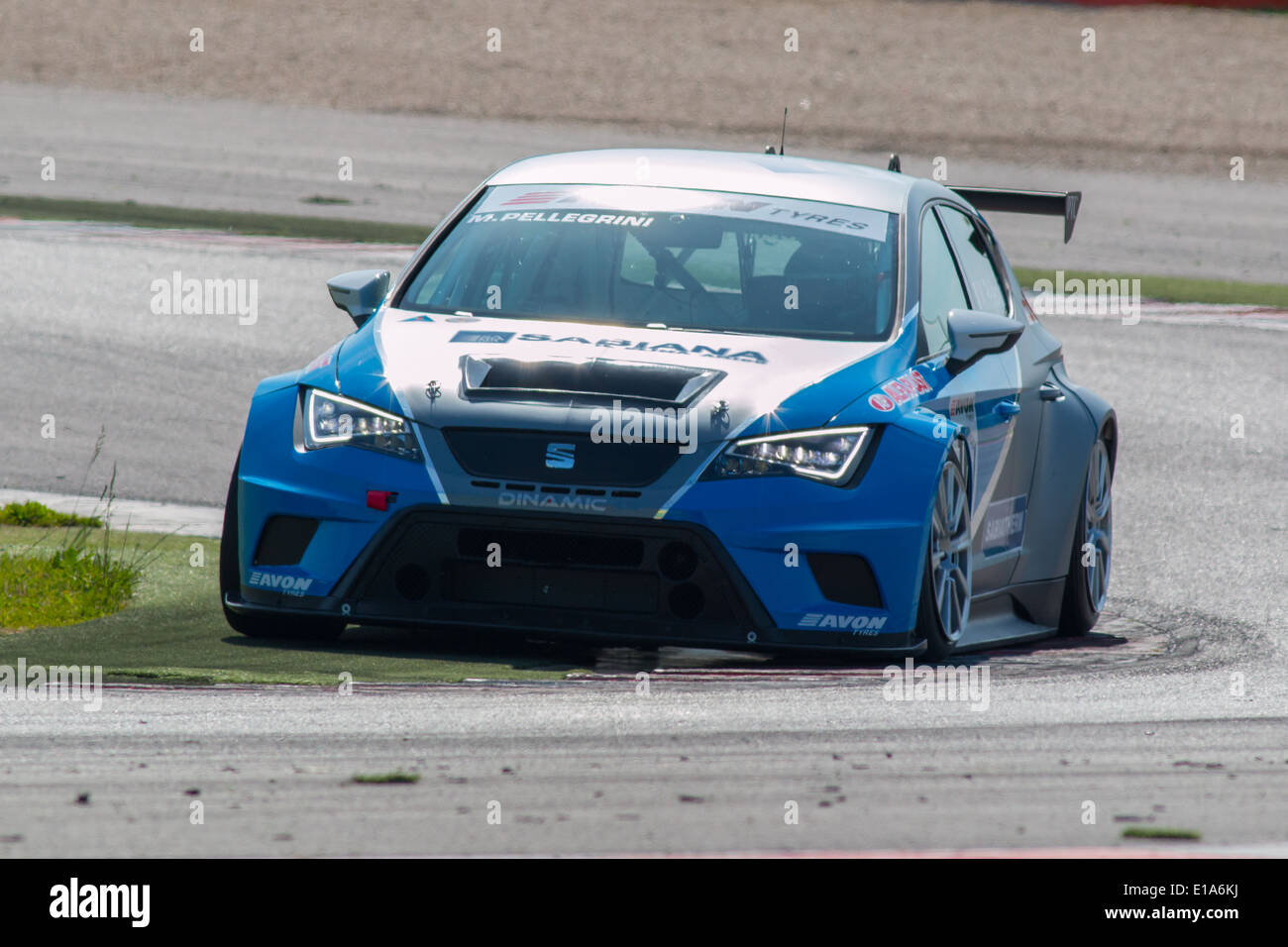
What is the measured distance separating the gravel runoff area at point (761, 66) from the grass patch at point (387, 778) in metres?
25.8

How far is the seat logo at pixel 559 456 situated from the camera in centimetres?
685

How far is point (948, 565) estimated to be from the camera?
7.25 metres

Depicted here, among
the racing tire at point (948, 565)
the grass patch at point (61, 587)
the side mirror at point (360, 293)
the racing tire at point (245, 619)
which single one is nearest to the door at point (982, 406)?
the racing tire at point (948, 565)

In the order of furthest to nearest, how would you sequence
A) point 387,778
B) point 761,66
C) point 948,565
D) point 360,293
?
1. point 761,66
2. point 360,293
3. point 948,565
4. point 387,778

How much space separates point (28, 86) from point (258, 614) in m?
27.2

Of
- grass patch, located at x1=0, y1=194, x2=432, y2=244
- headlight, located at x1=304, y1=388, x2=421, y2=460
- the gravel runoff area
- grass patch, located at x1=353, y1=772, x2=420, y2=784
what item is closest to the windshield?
headlight, located at x1=304, y1=388, x2=421, y2=460

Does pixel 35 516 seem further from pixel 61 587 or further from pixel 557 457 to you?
pixel 557 457

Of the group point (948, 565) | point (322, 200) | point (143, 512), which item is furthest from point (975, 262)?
point (322, 200)

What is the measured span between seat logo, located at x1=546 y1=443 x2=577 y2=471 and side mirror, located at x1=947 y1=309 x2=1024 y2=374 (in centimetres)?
149

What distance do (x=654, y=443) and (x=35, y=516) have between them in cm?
419

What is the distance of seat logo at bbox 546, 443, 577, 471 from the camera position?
22.5 feet

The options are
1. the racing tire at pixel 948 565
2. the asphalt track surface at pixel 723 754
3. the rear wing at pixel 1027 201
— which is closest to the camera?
the asphalt track surface at pixel 723 754

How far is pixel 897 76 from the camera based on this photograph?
3609cm

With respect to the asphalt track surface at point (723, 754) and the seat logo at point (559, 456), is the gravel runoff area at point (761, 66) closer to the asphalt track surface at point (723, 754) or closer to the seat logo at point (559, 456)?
the asphalt track surface at point (723, 754)
